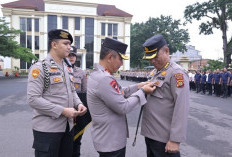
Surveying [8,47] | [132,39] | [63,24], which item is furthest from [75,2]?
[8,47]

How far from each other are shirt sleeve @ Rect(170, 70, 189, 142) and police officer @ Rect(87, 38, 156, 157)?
233mm

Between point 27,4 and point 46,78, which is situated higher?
point 27,4

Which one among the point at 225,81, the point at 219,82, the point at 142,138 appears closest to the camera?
the point at 142,138

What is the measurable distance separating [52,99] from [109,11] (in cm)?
4641

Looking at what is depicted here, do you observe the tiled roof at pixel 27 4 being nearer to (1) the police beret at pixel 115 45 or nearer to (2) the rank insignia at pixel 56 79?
(2) the rank insignia at pixel 56 79

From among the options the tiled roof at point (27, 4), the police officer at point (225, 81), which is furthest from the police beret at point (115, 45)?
the tiled roof at point (27, 4)

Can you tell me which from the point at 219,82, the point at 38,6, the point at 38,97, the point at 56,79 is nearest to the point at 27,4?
the point at 38,6

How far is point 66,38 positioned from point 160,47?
0.99 metres

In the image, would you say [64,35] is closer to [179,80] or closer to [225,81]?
[179,80]

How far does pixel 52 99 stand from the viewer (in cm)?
212

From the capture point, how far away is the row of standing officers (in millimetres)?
1941

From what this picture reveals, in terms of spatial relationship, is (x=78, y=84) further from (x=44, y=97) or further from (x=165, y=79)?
(x=165, y=79)

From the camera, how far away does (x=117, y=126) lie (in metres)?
2.02

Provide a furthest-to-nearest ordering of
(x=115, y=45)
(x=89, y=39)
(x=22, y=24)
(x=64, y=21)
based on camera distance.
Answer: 1. (x=89, y=39)
2. (x=64, y=21)
3. (x=22, y=24)
4. (x=115, y=45)
